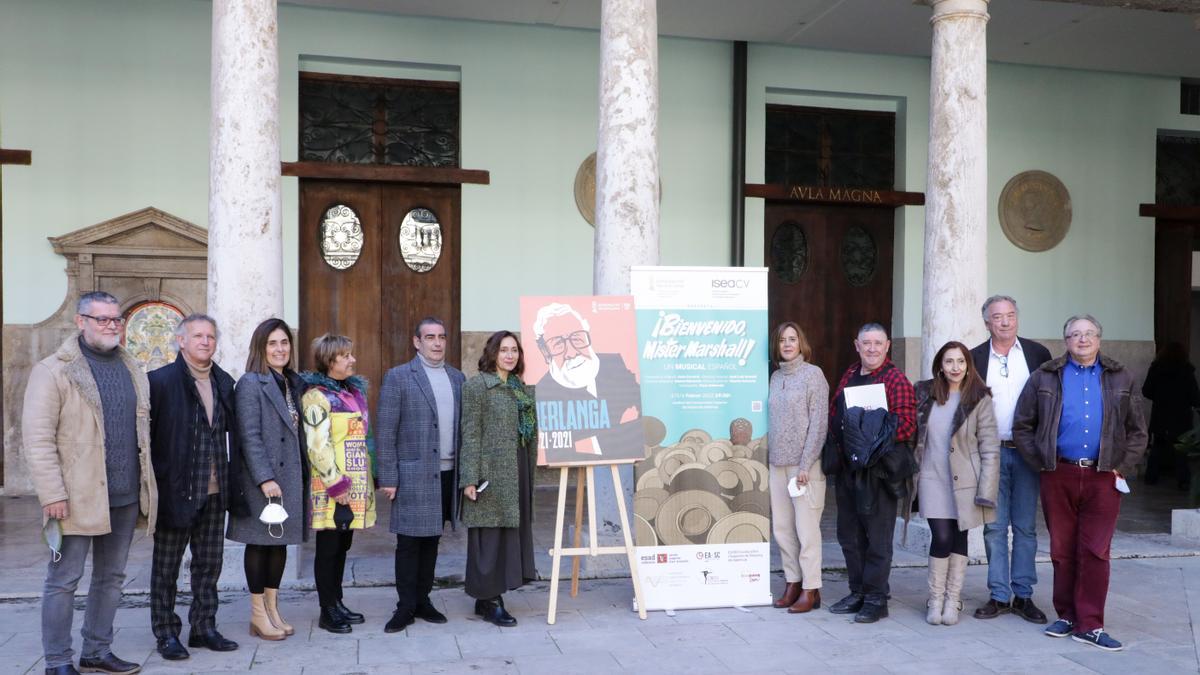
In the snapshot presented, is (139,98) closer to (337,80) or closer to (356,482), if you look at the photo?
(337,80)

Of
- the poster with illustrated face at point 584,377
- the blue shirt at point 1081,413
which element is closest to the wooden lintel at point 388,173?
the poster with illustrated face at point 584,377

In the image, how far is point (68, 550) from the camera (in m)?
4.92

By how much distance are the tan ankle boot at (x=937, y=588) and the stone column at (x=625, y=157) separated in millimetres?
2073

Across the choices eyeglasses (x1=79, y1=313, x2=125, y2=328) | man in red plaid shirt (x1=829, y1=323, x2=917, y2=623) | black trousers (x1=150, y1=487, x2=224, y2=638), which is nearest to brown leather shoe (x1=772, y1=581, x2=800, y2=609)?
man in red plaid shirt (x1=829, y1=323, x2=917, y2=623)

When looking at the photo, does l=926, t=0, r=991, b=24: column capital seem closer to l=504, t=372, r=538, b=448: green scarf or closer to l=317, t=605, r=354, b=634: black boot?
l=504, t=372, r=538, b=448: green scarf

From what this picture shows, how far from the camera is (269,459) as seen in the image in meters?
5.55

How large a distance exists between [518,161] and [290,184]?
7.60ft

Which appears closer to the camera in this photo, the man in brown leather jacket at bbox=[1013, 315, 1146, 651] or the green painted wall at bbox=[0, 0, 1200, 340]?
the man in brown leather jacket at bbox=[1013, 315, 1146, 651]

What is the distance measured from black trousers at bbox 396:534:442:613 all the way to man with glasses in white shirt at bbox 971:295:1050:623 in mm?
3315

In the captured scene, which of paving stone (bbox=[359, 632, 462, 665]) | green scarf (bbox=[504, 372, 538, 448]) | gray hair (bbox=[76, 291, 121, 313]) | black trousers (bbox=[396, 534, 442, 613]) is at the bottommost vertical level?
paving stone (bbox=[359, 632, 462, 665])

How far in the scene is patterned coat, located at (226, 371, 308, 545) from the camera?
217 inches

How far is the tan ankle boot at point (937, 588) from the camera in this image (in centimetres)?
623

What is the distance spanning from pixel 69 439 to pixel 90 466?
154 millimetres

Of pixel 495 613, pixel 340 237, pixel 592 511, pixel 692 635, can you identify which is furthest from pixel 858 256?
pixel 495 613
